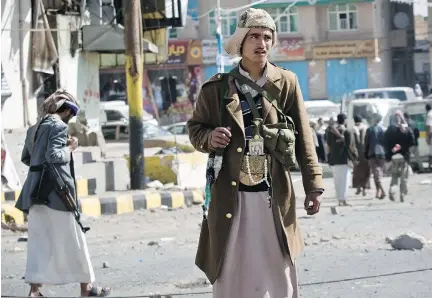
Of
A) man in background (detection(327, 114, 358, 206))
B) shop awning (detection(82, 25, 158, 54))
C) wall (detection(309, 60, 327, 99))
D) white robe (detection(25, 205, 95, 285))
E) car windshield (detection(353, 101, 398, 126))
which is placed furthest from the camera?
wall (detection(309, 60, 327, 99))

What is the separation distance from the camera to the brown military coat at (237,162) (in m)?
5.15

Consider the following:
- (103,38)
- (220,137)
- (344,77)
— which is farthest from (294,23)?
(220,137)

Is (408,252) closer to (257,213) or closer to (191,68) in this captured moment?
(257,213)

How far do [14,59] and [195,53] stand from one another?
34.7m

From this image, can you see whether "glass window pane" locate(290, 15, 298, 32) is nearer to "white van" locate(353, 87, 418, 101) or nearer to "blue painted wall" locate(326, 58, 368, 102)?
"blue painted wall" locate(326, 58, 368, 102)

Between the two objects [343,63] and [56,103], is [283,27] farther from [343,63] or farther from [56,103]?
[56,103]

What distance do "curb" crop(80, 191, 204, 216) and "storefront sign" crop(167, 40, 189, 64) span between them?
35332 mm

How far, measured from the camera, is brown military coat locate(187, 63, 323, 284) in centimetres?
515

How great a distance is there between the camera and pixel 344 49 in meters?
54.4

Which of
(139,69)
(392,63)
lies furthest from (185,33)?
(139,69)

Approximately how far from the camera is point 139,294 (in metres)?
8.23

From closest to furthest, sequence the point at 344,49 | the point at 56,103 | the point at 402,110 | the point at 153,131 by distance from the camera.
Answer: the point at 56,103 → the point at 402,110 → the point at 153,131 → the point at 344,49

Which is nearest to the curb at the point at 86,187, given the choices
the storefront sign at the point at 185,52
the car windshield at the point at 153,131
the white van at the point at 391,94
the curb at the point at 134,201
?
the curb at the point at 134,201

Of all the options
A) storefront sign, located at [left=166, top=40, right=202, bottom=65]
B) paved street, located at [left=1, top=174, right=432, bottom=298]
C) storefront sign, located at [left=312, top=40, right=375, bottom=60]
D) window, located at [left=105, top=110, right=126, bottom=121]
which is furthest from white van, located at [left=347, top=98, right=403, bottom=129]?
storefront sign, located at [left=166, top=40, right=202, bottom=65]
